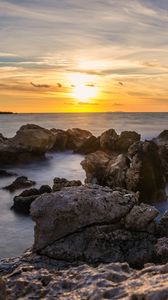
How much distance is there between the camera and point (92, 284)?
796cm

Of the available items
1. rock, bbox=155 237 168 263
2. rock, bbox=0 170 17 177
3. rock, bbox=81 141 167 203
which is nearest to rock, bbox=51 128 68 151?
rock, bbox=0 170 17 177

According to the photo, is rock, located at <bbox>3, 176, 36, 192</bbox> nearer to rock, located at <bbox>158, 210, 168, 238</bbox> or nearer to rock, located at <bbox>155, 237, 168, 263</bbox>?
rock, located at <bbox>158, 210, 168, 238</bbox>

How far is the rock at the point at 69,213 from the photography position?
1645 cm

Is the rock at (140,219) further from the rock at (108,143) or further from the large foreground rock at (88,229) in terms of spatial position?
the rock at (108,143)

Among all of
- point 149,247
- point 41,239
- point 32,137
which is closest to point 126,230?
point 149,247

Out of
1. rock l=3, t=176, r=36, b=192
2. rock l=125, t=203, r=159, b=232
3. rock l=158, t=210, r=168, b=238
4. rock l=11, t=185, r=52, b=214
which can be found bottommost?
rock l=3, t=176, r=36, b=192

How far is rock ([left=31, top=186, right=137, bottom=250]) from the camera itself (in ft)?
54.0

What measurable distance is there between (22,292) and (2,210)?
81.8 ft

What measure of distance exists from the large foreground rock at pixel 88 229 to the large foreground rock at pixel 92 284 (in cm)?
615

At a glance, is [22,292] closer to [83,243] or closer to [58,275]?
[58,275]

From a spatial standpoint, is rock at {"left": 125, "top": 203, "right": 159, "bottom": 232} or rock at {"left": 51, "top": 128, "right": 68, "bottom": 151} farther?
rock at {"left": 51, "top": 128, "right": 68, "bottom": 151}

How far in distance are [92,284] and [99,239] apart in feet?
28.1

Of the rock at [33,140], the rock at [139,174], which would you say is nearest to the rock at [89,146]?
the rock at [33,140]

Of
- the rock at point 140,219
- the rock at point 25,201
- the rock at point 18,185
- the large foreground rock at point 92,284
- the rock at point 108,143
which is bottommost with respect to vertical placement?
the rock at point 108,143
